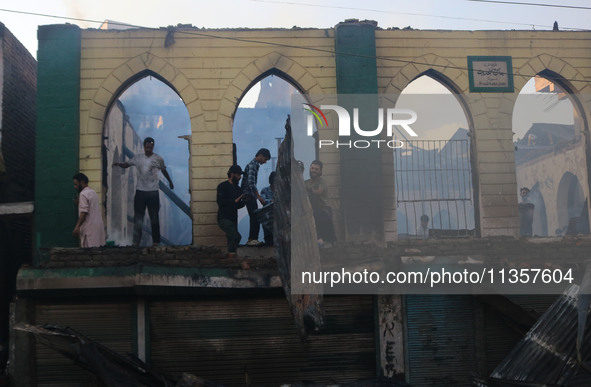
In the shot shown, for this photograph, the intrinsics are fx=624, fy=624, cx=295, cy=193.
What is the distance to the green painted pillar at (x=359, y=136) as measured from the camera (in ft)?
37.6

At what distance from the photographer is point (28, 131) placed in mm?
13398

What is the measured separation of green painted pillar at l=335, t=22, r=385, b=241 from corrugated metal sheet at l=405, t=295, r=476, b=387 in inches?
102

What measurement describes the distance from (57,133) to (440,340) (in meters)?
7.49

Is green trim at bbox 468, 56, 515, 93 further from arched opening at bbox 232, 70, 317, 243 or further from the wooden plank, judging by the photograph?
arched opening at bbox 232, 70, 317, 243

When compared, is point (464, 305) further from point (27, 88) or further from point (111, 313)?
point (27, 88)

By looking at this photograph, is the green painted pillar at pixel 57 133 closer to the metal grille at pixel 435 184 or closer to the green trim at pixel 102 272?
the green trim at pixel 102 272

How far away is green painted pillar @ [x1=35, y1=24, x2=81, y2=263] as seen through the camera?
10883 mm

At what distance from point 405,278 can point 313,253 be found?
2.54 m

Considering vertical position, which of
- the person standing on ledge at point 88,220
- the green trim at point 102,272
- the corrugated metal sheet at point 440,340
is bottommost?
the corrugated metal sheet at point 440,340

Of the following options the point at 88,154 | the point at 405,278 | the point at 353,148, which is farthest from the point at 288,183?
the point at 88,154

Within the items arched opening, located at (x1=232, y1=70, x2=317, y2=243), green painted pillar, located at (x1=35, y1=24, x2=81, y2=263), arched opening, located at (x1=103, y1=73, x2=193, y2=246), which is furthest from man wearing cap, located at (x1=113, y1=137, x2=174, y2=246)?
arched opening, located at (x1=232, y1=70, x2=317, y2=243)

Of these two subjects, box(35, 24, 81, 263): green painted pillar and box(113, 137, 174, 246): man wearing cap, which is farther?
box(35, 24, 81, 263): green painted pillar

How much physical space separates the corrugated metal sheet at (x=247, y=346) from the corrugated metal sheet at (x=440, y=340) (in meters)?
0.66

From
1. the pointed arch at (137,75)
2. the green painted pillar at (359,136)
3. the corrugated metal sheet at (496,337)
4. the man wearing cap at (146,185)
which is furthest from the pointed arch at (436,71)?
the man wearing cap at (146,185)
